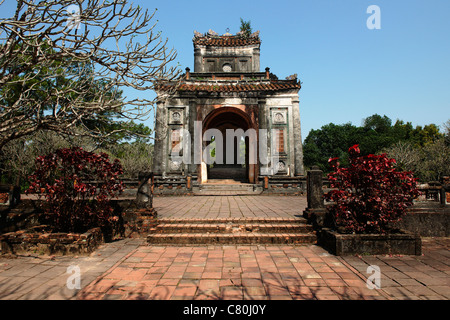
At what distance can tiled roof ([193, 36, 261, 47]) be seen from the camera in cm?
2158

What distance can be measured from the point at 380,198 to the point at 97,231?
6090 mm

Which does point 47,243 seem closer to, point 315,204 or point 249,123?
point 315,204

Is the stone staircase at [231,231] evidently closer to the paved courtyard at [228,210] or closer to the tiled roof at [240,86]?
the paved courtyard at [228,210]

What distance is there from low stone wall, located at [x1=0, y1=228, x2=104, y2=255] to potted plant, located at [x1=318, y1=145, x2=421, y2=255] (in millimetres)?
5039

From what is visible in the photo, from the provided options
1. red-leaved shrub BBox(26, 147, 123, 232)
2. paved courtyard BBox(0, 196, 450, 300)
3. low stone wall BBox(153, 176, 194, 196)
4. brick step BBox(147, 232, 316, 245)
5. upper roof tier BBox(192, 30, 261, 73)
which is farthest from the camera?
upper roof tier BBox(192, 30, 261, 73)

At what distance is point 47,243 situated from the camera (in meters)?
4.92

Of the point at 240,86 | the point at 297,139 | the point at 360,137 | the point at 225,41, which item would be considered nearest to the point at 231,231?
the point at 297,139

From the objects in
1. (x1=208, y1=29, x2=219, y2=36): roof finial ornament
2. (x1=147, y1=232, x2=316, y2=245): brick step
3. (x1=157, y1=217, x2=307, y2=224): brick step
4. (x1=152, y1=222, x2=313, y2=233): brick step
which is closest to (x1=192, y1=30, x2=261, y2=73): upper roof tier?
(x1=208, y1=29, x2=219, y2=36): roof finial ornament

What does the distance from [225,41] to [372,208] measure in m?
21.5

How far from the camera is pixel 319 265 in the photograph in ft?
14.1

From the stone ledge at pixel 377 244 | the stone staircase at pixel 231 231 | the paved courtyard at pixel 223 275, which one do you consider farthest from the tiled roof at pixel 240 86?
the stone ledge at pixel 377 244

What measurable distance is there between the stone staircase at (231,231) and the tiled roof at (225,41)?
755 inches

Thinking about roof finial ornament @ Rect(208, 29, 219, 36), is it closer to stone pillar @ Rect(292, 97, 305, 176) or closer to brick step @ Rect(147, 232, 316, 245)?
stone pillar @ Rect(292, 97, 305, 176)
